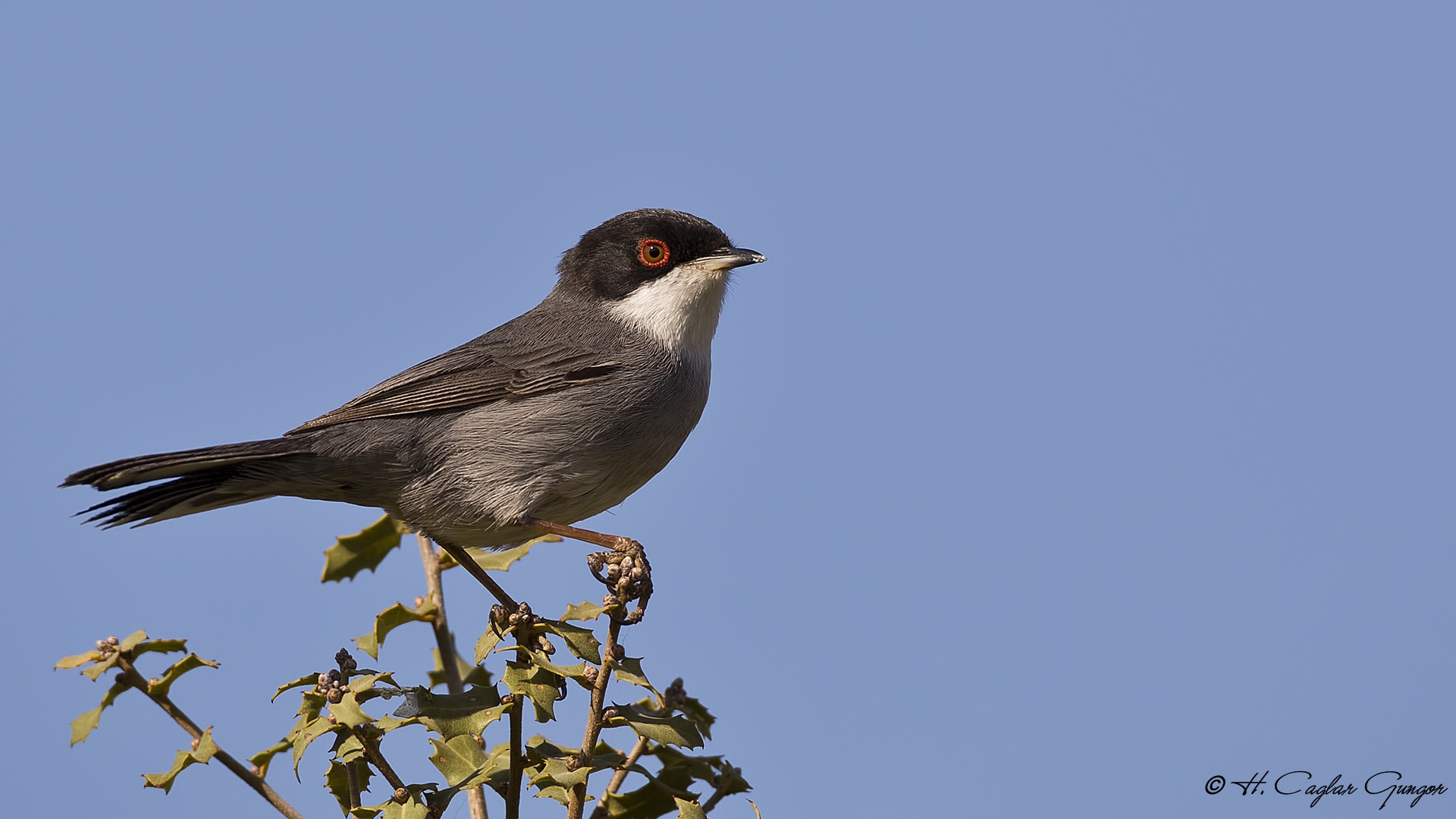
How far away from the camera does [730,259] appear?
5.62m

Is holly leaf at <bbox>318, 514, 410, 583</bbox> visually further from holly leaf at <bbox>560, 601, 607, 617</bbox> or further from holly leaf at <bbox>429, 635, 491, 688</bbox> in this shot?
holly leaf at <bbox>560, 601, 607, 617</bbox>

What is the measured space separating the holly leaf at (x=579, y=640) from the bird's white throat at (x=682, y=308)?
249cm

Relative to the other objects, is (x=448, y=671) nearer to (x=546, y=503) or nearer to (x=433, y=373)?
(x=546, y=503)

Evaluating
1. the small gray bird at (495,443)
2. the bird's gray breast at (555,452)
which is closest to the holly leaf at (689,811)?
the small gray bird at (495,443)

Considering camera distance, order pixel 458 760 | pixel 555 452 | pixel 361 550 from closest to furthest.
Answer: pixel 458 760 < pixel 361 550 < pixel 555 452

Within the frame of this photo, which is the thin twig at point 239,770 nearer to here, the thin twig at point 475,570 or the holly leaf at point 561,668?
the holly leaf at point 561,668

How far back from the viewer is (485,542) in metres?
5.05

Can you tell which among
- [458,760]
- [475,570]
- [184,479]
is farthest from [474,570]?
[458,760]

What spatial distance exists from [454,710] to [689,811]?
27.3 inches

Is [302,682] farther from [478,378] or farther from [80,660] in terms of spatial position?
[478,378]

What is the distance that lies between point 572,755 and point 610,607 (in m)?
0.41

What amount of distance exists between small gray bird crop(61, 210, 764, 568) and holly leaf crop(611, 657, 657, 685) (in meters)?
1.55

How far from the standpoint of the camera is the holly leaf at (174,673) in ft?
10.8

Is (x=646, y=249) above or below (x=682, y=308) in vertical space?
above
